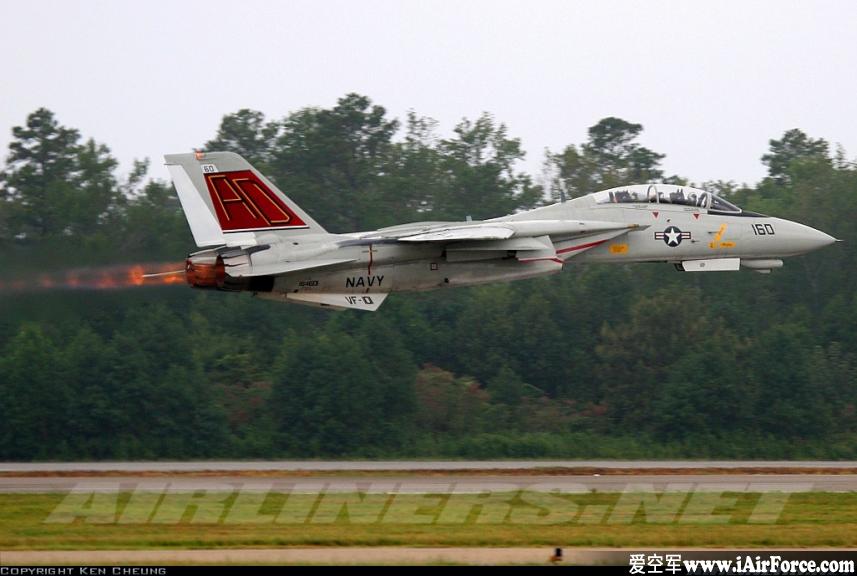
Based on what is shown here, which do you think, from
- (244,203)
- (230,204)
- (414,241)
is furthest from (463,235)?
(230,204)

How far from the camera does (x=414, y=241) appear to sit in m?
25.8

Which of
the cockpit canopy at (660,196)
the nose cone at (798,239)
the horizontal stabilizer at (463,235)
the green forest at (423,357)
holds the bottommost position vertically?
the green forest at (423,357)

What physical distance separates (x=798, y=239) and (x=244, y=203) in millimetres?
13218

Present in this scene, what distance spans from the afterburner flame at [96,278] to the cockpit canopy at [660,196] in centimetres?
1090

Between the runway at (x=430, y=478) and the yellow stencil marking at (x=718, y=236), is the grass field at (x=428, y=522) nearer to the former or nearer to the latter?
the runway at (x=430, y=478)

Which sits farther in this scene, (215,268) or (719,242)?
(719,242)

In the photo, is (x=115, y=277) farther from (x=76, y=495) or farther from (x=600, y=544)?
(x=600, y=544)

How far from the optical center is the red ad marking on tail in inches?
1022

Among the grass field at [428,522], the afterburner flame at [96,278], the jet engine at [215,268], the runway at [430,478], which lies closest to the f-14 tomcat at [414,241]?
the jet engine at [215,268]

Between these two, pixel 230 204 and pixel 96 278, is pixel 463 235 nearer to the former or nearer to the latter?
pixel 230 204

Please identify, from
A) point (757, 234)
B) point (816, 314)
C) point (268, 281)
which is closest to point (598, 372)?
point (816, 314)

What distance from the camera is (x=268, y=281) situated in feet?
85.5

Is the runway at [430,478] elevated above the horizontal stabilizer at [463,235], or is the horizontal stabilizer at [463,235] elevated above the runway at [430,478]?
the horizontal stabilizer at [463,235]

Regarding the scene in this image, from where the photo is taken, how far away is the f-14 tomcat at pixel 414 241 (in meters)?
25.9
